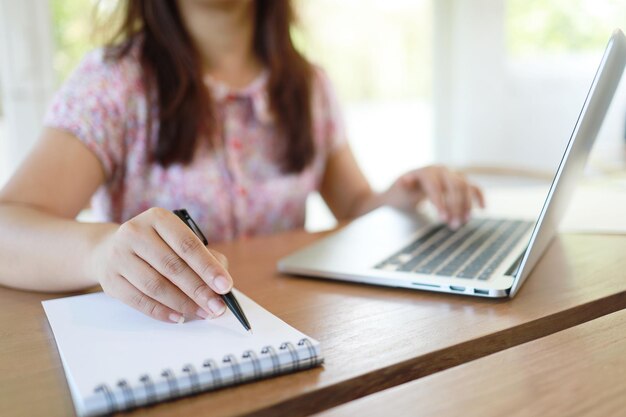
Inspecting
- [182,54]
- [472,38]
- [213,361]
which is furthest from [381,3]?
[213,361]

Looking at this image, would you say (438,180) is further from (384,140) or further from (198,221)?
(384,140)

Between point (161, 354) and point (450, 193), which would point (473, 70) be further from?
point (161, 354)

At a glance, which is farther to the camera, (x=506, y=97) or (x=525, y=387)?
(x=506, y=97)

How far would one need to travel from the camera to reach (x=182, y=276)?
1.92 ft

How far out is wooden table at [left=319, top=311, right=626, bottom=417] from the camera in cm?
46

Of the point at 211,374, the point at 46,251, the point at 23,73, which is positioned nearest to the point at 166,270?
the point at 211,374

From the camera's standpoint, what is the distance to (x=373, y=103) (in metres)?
3.42

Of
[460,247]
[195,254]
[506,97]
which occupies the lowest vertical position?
[506,97]

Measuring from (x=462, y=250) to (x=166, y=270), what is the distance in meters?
0.43

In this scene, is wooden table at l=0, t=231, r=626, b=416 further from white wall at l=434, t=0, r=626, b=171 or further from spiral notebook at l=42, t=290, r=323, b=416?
white wall at l=434, t=0, r=626, b=171

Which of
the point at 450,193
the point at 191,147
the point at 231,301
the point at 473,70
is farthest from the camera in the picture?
the point at 473,70

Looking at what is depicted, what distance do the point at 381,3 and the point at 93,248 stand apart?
2.85 meters

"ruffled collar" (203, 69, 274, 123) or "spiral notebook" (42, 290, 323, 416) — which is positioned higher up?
"ruffled collar" (203, 69, 274, 123)

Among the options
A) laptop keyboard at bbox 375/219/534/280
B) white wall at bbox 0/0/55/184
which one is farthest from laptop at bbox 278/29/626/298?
white wall at bbox 0/0/55/184
